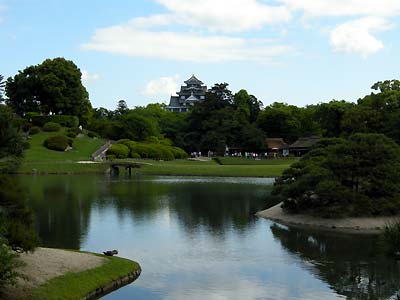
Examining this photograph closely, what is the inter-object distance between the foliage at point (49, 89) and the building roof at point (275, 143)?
3050 centimetres

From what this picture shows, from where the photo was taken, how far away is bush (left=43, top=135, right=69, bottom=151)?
7819cm

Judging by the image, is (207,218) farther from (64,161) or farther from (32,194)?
(64,161)

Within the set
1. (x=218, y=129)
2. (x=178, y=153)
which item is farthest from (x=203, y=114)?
(x=178, y=153)

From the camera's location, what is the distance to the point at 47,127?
84.9 m

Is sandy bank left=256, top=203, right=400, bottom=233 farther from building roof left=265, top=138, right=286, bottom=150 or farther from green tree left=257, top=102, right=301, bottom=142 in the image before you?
green tree left=257, top=102, right=301, bottom=142

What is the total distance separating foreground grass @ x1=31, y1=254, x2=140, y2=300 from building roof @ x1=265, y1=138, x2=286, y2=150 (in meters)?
77.2

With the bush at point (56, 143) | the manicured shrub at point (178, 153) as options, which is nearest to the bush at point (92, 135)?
the bush at point (56, 143)

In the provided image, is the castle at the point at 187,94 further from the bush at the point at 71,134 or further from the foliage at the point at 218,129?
the bush at the point at 71,134

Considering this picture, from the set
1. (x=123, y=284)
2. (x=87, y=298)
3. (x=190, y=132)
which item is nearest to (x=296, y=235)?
(x=123, y=284)

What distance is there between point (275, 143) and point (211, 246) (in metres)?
73.5

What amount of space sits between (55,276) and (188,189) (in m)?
33.7

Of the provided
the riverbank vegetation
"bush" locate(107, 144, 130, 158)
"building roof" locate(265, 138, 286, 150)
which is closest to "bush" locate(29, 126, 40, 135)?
"bush" locate(107, 144, 130, 158)

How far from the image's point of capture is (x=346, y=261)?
80.7 ft

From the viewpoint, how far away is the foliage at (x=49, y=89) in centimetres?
8881
